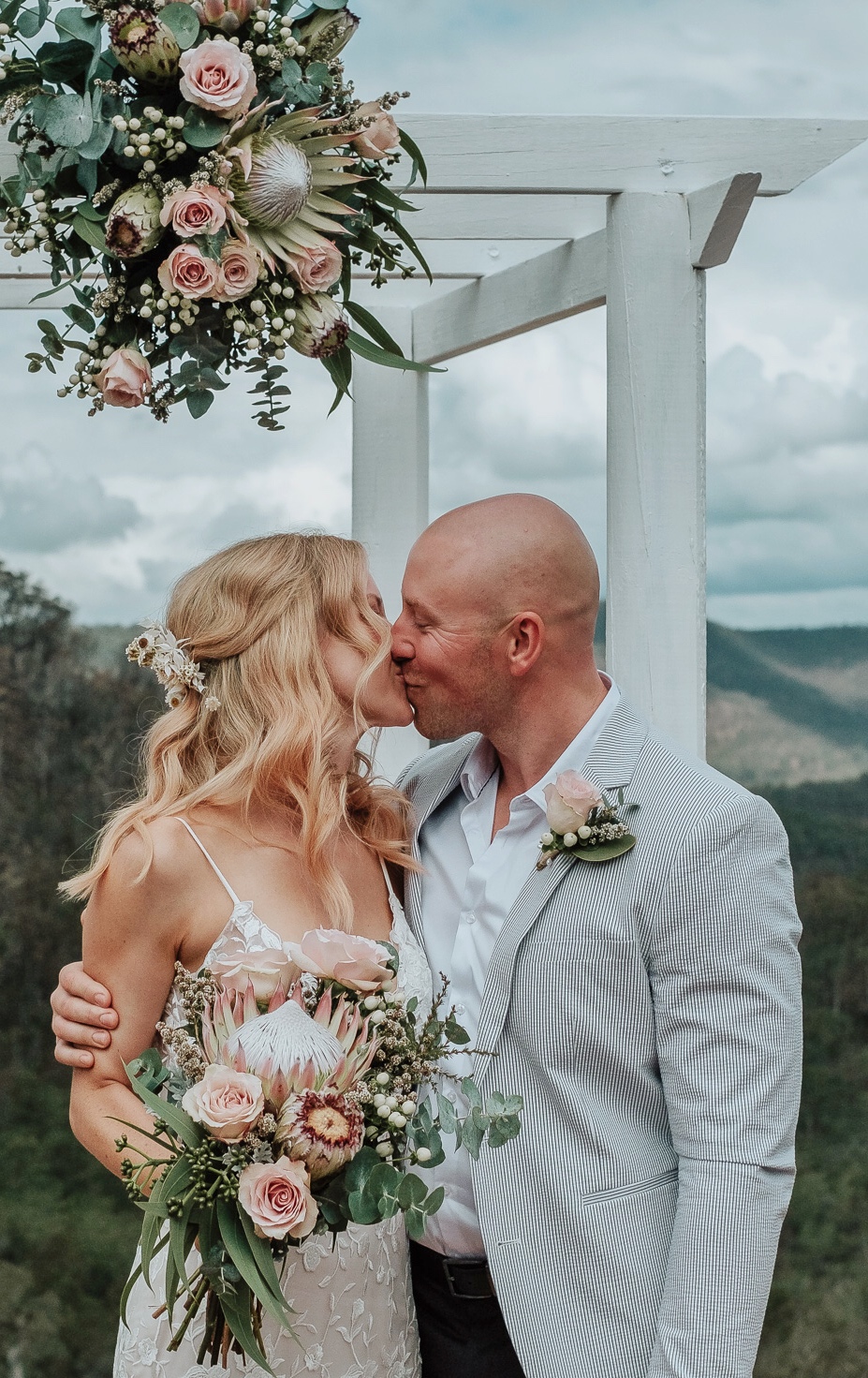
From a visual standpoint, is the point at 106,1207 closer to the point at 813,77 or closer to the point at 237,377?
the point at 237,377

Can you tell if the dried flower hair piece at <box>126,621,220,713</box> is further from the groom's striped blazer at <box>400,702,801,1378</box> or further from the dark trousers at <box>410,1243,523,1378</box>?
the dark trousers at <box>410,1243,523,1378</box>

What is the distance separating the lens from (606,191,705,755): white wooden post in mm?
2344

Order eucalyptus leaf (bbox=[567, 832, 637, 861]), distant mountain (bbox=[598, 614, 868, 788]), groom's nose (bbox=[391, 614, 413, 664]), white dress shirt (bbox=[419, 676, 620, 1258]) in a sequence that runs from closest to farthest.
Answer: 1. eucalyptus leaf (bbox=[567, 832, 637, 861])
2. white dress shirt (bbox=[419, 676, 620, 1258])
3. groom's nose (bbox=[391, 614, 413, 664])
4. distant mountain (bbox=[598, 614, 868, 788])

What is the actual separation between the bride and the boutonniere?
1.15 feet

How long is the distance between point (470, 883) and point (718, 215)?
4.14 ft

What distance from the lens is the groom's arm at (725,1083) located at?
6.05ft

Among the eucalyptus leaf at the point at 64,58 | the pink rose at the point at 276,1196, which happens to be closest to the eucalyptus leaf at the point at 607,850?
the pink rose at the point at 276,1196

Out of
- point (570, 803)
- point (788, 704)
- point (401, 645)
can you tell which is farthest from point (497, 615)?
point (788, 704)

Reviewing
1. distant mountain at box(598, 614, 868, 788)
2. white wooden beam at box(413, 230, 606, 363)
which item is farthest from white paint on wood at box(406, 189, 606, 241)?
distant mountain at box(598, 614, 868, 788)

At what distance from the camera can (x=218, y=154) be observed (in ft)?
5.49

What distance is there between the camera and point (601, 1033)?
6.35 feet

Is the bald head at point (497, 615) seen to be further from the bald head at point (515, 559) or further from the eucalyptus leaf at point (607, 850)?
the eucalyptus leaf at point (607, 850)

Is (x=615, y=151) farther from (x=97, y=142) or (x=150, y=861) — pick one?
(x=150, y=861)

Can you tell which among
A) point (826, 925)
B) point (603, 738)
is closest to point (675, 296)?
point (603, 738)
